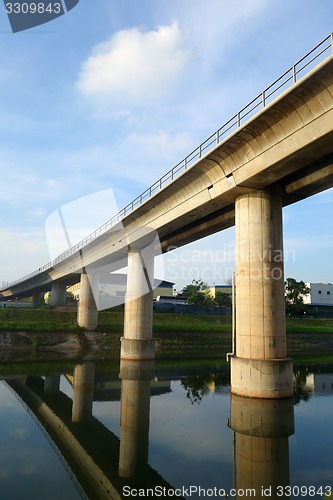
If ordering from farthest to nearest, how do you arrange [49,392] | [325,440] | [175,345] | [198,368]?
1. [175,345]
2. [198,368]
3. [49,392]
4. [325,440]

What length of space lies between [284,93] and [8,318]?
46237mm

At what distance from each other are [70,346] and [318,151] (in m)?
36.7

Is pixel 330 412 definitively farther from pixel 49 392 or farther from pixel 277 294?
pixel 49 392

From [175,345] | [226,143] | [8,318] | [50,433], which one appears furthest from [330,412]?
[8,318]

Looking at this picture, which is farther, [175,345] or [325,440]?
Answer: [175,345]

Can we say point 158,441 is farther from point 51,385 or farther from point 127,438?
point 51,385

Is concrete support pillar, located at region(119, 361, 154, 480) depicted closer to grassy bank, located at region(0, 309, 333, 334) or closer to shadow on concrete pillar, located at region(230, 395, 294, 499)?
shadow on concrete pillar, located at region(230, 395, 294, 499)

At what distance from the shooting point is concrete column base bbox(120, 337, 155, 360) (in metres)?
36.2

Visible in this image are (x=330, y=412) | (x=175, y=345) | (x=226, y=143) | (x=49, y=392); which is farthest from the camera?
(x=175, y=345)

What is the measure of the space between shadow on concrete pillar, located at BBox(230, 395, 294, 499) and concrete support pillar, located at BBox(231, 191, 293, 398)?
896mm

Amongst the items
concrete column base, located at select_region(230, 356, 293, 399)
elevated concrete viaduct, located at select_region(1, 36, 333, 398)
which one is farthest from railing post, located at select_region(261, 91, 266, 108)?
concrete column base, located at select_region(230, 356, 293, 399)

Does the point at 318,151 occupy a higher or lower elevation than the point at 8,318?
higher

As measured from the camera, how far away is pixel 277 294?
20781 mm

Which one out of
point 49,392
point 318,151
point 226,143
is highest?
point 226,143
